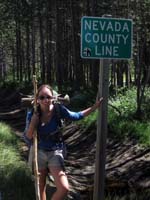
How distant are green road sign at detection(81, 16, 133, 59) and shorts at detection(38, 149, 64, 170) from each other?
1335 mm

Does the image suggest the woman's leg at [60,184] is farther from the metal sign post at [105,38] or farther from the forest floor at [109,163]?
the forest floor at [109,163]

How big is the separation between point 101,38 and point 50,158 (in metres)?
1.68

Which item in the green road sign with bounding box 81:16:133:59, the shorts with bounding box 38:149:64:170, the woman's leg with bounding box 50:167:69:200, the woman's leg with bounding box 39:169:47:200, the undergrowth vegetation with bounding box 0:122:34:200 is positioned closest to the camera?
the green road sign with bounding box 81:16:133:59

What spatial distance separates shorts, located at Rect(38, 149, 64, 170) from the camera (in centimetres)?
669

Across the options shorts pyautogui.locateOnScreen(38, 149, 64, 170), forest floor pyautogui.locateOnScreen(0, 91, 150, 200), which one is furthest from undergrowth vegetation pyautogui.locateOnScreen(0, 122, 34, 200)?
shorts pyautogui.locateOnScreen(38, 149, 64, 170)

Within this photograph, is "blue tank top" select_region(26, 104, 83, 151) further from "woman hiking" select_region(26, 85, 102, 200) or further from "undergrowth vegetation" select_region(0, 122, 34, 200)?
"undergrowth vegetation" select_region(0, 122, 34, 200)

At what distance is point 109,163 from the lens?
12.4 metres

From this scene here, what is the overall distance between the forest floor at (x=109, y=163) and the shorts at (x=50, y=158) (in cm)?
161

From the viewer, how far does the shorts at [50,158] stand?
6.69 meters

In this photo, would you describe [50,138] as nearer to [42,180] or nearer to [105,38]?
[42,180]

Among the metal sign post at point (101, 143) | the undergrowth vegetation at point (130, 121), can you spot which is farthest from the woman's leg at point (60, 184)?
the undergrowth vegetation at point (130, 121)

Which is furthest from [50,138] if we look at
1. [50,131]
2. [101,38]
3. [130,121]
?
[130,121]

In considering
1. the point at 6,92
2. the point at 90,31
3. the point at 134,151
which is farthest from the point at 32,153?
the point at 6,92

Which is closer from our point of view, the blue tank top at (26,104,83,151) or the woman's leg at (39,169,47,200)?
the blue tank top at (26,104,83,151)
